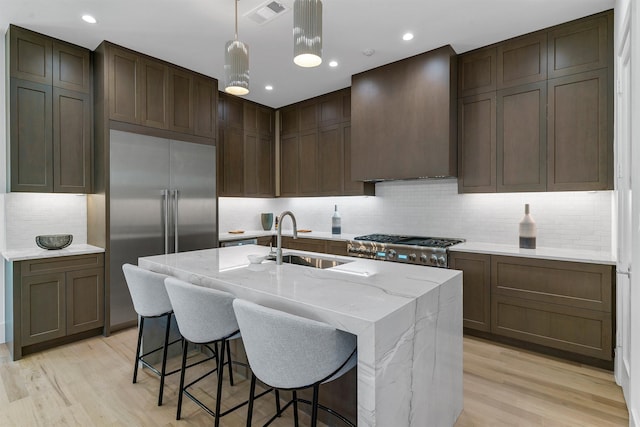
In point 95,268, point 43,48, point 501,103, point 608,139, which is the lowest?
point 95,268

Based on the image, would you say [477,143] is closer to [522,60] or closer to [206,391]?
[522,60]

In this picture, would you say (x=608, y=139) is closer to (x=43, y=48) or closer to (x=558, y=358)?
(x=558, y=358)

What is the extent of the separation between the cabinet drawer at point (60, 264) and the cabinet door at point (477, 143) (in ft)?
12.7

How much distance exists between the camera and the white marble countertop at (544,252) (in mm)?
2611

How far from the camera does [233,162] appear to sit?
4875mm

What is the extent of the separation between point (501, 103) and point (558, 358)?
94.8 inches

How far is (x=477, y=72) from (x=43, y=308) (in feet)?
15.7

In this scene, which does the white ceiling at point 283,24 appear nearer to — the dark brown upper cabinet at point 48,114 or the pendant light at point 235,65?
the dark brown upper cabinet at point 48,114

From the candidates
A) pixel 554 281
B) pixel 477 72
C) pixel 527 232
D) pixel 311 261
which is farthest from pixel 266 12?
pixel 554 281

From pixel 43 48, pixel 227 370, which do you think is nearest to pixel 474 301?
pixel 227 370

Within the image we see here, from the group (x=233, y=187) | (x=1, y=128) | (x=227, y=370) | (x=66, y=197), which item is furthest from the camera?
A: (x=233, y=187)

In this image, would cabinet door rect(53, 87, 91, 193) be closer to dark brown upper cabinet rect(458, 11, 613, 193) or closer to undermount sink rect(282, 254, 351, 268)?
undermount sink rect(282, 254, 351, 268)

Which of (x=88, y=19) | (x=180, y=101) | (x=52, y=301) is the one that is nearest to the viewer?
(x=88, y=19)

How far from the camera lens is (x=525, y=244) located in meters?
3.14
